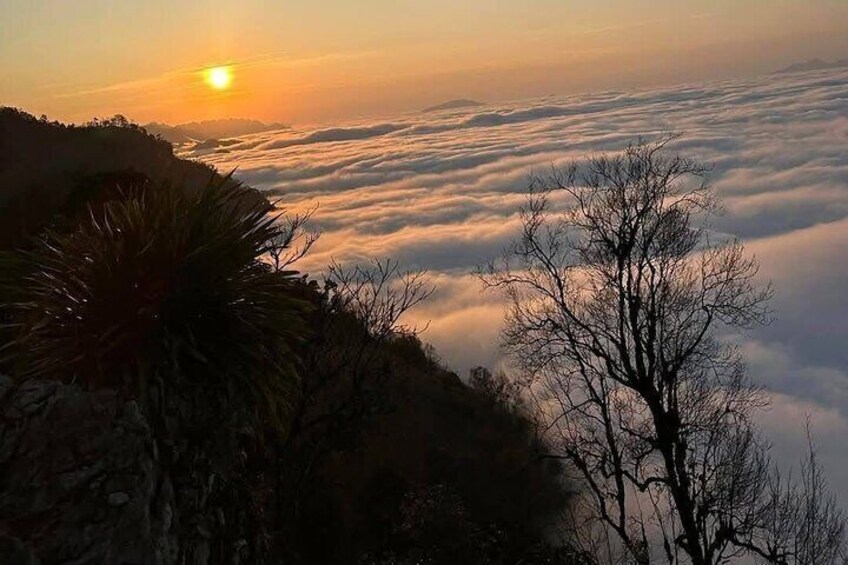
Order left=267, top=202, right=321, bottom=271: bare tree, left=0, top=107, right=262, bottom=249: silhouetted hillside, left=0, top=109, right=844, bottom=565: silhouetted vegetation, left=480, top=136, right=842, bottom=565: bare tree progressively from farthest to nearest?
left=0, top=107, right=262, bottom=249: silhouetted hillside
left=480, top=136, right=842, bottom=565: bare tree
left=267, top=202, right=321, bottom=271: bare tree
left=0, top=109, right=844, bottom=565: silhouetted vegetation

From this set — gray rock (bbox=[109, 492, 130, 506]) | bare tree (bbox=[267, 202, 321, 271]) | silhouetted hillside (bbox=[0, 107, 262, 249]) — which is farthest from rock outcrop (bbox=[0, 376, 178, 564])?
silhouetted hillside (bbox=[0, 107, 262, 249])

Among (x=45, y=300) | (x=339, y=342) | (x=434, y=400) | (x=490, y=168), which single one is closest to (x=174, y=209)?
(x=45, y=300)

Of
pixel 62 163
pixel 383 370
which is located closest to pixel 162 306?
pixel 383 370

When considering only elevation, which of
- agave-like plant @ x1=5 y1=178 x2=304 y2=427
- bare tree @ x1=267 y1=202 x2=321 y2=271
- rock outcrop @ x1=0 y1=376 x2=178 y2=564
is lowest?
rock outcrop @ x1=0 y1=376 x2=178 y2=564

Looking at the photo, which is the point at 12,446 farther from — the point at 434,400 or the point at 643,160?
the point at 434,400

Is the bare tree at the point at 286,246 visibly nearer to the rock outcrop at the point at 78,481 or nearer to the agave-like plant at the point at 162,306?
the agave-like plant at the point at 162,306

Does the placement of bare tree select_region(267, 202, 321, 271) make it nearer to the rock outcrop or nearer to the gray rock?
the rock outcrop

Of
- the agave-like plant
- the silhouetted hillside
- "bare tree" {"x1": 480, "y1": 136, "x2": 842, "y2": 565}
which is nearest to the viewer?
the agave-like plant

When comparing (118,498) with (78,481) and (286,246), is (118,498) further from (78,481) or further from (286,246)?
(286,246)

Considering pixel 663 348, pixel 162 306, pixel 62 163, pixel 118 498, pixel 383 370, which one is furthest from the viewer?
pixel 62 163

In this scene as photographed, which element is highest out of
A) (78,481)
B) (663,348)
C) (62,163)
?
(663,348)
